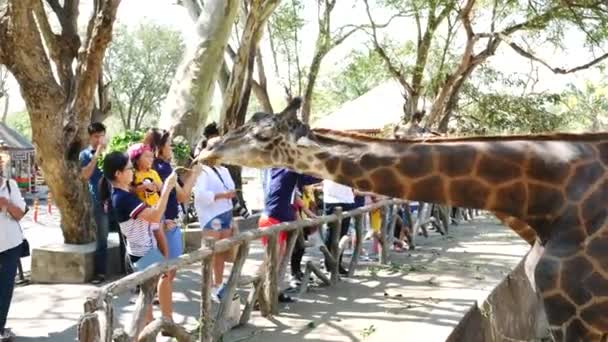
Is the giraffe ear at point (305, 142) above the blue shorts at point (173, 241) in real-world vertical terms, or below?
above

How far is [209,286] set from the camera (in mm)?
5676

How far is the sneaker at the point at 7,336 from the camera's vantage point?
6.09 meters

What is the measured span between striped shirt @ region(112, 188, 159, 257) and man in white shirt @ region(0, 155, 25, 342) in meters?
1.00

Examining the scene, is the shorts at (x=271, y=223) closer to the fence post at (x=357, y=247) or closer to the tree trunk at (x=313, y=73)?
the fence post at (x=357, y=247)

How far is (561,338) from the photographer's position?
406 centimetres

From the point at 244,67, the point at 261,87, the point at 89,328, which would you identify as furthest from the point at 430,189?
the point at 261,87

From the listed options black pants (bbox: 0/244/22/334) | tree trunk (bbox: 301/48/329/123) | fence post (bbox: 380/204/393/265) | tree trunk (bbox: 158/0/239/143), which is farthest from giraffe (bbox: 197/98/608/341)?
tree trunk (bbox: 301/48/329/123)

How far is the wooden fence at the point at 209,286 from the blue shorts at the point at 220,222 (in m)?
0.57

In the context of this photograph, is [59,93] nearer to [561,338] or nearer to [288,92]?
[561,338]

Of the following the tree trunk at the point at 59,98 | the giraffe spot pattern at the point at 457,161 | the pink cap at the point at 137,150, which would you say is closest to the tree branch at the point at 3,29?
the tree trunk at the point at 59,98

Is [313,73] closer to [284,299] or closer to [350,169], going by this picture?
[284,299]

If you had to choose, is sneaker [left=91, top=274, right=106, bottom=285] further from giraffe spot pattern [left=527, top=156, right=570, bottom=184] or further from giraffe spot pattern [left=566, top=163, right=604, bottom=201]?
giraffe spot pattern [left=566, top=163, right=604, bottom=201]

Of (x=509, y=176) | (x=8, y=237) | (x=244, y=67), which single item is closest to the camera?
(x=509, y=176)

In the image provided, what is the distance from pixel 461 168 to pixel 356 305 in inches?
138
